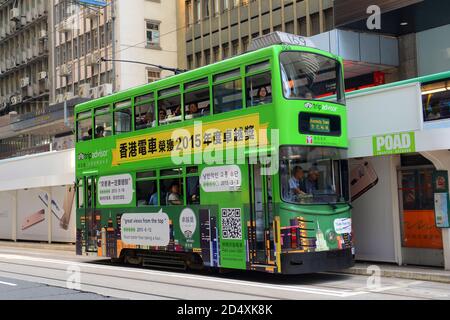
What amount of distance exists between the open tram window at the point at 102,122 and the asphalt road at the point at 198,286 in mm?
3681

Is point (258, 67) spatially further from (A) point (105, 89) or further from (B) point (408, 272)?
(A) point (105, 89)

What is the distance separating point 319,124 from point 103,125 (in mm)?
6720

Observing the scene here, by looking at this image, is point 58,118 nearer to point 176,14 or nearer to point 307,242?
point 176,14

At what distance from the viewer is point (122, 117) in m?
16.0

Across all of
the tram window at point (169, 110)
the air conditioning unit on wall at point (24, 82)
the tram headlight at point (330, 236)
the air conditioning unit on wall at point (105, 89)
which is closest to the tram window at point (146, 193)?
the tram window at point (169, 110)

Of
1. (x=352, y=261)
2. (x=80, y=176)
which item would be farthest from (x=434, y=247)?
(x=80, y=176)

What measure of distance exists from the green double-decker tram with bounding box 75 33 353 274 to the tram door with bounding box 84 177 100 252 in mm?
1263

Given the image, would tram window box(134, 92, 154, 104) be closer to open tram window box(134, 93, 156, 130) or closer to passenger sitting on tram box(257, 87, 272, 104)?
open tram window box(134, 93, 156, 130)

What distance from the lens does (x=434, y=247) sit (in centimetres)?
1402

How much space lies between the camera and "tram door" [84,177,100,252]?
17092 mm

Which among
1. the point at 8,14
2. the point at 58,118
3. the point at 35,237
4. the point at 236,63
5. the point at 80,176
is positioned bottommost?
the point at 35,237

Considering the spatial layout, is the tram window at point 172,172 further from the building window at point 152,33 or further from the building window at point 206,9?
the building window at point 152,33

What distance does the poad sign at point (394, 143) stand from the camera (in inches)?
519

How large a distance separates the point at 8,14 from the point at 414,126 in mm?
51730
